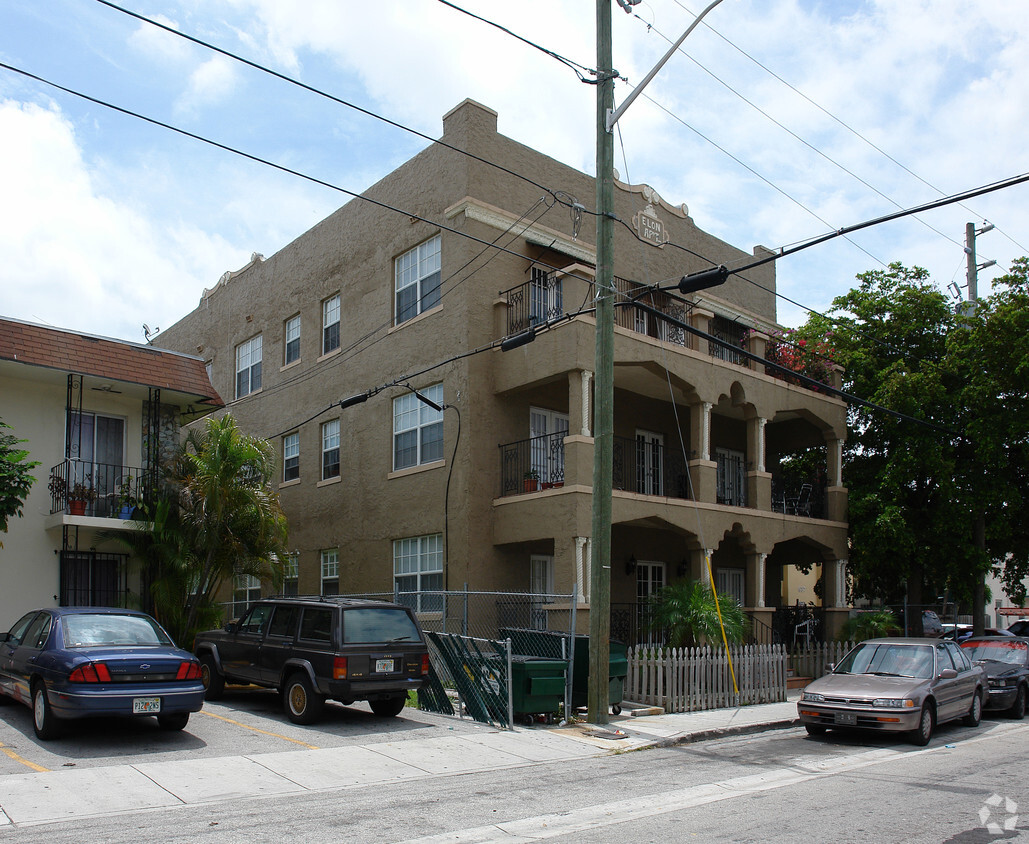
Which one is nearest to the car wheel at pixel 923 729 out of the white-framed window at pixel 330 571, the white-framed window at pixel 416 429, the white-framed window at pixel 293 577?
the white-framed window at pixel 416 429

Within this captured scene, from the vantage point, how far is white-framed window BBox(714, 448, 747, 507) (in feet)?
77.8

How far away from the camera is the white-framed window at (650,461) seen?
22.0 meters

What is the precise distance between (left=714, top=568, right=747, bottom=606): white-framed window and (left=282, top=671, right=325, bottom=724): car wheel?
14.1m

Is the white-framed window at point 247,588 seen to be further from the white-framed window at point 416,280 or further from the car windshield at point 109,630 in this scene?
the car windshield at point 109,630

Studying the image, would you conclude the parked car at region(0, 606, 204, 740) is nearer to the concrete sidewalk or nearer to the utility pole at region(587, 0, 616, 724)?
the concrete sidewalk

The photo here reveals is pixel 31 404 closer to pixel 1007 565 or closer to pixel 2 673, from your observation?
pixel 2 673

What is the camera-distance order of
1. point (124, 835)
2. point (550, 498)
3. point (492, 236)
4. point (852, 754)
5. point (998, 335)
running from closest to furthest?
point (124, 835) → point (852, 754) → point (550, 498) → point (492, 236) → point (998, 335)

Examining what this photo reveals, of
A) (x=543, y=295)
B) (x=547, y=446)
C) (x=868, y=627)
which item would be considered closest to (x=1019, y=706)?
(x=868, y=627)

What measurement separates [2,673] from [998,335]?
20230 millimetres

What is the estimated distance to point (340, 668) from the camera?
1223cm

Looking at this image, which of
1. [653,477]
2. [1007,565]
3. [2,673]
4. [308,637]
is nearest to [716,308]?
[653,477]

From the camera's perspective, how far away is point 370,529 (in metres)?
21.7

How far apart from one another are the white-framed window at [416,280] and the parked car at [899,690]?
11056 millimetres

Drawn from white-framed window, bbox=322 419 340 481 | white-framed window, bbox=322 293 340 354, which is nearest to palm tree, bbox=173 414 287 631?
white-framed window, bbox=322 419 340 481
